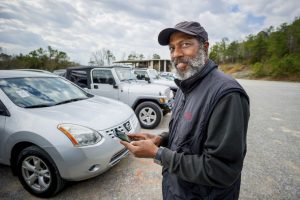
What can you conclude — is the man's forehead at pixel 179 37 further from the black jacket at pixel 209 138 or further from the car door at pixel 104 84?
the car door at pixel 104 84

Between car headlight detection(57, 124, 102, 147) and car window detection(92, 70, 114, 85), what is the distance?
3411 mm

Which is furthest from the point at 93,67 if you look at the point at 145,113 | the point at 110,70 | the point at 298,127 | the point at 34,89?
the point at 298,127

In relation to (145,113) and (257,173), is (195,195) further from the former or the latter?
(145,113)

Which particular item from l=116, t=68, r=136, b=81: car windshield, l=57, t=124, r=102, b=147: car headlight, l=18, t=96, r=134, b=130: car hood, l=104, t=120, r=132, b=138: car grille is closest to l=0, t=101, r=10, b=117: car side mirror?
l=18, t=96, r=134, b=130: car hood

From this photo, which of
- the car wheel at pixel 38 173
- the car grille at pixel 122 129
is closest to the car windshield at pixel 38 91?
the car wheel at pixel 38 173

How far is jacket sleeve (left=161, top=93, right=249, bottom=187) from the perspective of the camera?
100cm

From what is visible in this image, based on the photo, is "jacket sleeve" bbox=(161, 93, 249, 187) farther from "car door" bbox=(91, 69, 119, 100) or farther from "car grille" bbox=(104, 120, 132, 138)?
"car door" bbox=(91, 69, 119, 100)

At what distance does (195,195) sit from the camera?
1.26 metres

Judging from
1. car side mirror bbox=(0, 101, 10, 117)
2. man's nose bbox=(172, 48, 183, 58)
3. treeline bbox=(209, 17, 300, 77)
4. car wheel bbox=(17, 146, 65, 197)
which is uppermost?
treeline bbox=(209, 17, 300, 77)

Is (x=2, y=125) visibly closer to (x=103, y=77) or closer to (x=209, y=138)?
(x=209, y=138)

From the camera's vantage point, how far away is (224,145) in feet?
3.26

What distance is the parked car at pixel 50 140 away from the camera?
233cm

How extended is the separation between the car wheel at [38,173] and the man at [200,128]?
5.14ft

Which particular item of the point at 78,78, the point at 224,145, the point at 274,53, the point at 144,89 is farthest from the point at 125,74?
the point at 274,53
